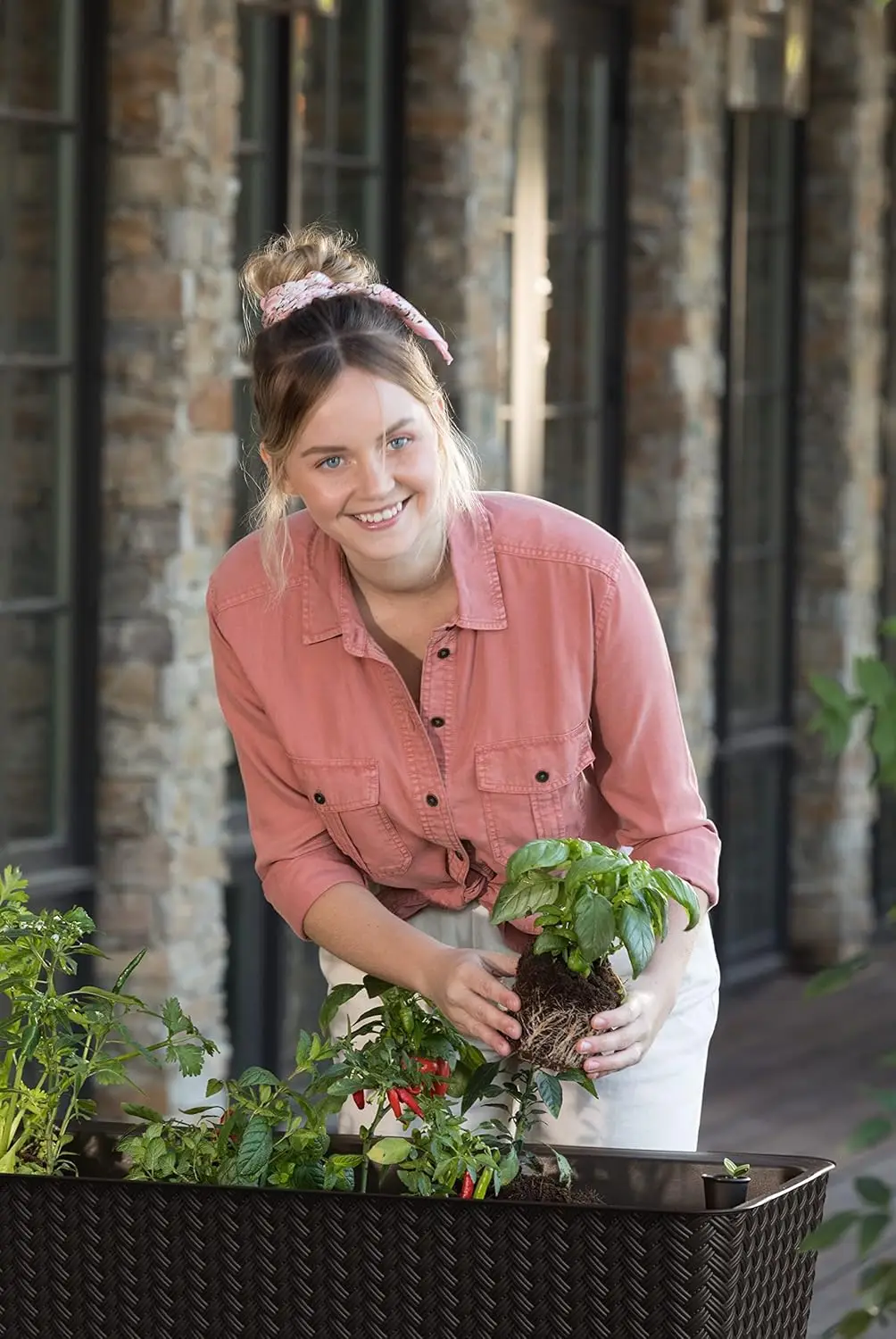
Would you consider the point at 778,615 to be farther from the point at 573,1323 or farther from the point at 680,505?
the point at 573,1323

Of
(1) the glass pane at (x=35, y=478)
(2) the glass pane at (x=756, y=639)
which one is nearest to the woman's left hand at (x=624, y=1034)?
(1) the glass pane at (x=35, y=478)

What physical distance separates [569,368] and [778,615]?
4.99 ft

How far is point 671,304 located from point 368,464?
448cm

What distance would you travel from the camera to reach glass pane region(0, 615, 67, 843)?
449 centimetres

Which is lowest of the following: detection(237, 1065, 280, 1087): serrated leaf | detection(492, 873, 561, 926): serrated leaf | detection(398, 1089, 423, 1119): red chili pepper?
detection(398, 1089, 423, 1119): red chili pepper

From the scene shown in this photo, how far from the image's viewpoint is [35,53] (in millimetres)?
4391

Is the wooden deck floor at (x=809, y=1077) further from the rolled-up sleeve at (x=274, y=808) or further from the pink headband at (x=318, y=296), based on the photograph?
the pink headband at (x=318, y=296)

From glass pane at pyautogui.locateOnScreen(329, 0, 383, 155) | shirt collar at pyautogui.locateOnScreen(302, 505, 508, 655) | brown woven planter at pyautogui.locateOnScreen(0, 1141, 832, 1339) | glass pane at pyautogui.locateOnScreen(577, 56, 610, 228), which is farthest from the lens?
glass pane at pyautogui.locateOnScreen(577, 56, 610, 228)

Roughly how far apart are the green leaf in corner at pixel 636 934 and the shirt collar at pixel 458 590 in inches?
22.1

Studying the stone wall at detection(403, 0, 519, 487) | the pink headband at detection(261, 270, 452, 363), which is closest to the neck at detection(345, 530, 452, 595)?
the pink headband at detection(261, 270, 452, 363)

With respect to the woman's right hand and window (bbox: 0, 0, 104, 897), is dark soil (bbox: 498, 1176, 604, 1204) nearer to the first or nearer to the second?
the woman's right hand

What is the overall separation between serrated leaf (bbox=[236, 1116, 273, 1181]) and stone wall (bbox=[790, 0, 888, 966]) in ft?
19.0

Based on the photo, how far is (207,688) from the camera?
15.1 feet

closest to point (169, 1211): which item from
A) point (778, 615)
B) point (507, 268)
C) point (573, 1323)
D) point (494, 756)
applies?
point (573, 1323)
